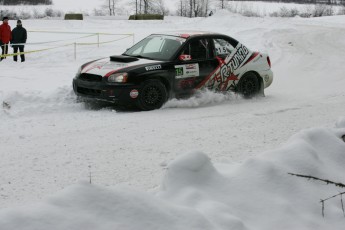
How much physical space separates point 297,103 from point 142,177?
5957 millimetres

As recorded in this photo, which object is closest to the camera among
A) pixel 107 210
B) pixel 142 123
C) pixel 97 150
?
pixel 107 210

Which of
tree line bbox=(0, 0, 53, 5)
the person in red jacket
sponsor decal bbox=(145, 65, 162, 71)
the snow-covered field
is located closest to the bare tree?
tree line bbox=(0, 0, 53, 5)

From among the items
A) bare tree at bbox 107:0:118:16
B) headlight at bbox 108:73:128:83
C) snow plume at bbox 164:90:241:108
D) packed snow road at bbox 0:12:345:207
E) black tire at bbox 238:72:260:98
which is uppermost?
bare tree at bbox 107:0:118:16

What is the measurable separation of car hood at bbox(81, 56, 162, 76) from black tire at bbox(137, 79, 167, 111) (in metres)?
0.43

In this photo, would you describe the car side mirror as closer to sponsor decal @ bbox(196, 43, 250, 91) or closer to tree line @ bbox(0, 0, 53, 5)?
sponsor decal @ bbox(196, 43, 250, 91)

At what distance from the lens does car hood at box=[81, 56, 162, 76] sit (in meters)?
9.38

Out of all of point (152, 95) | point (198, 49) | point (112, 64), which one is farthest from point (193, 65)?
point (112, 64)

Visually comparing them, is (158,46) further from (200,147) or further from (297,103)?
(200,147)

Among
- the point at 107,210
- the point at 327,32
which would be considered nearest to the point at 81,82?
the point at 107,210

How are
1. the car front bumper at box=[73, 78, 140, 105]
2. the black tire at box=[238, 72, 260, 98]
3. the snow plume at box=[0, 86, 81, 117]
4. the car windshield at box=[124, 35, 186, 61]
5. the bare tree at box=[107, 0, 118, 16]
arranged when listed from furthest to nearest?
the bare tree at box=[107, 0, 118, 16] → the black tire at box=[238, 72, 260, 98] → the car windshield at box=[124, 35, 186, 61] → the car front bumper at box=[73, 78, 140, 105] → the snow plume at box=[0, 86, 81, 117]

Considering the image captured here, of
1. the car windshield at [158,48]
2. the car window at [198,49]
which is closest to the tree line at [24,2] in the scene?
the car windshield at [158,48]

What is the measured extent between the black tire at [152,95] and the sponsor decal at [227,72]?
898mm

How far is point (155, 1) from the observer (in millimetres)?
82688

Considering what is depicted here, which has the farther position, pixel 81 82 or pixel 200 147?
pixel 81 82
